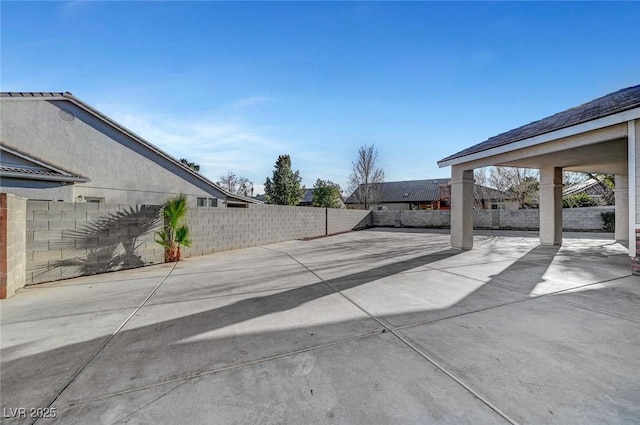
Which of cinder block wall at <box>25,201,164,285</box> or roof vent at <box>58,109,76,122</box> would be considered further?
roof vent at <box>58,109,76,122</box>

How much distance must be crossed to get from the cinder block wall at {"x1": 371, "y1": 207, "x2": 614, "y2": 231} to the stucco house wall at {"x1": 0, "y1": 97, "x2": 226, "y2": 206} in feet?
51.9

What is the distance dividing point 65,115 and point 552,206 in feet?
63.2

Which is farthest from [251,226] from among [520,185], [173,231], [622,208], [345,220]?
[520,185]

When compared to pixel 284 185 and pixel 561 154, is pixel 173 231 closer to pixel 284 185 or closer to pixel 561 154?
pixel 561 154

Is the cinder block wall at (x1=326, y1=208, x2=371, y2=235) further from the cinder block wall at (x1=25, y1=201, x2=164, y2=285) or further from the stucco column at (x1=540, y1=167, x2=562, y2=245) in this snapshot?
the cinder block wall at (x1=25, y1=201, x2=164, y2=285)

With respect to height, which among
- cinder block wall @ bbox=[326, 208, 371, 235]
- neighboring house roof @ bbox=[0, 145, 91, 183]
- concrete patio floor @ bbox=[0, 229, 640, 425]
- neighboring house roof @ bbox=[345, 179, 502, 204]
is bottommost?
concrete patio floor @ bbox=[0, 229, 640, 425]

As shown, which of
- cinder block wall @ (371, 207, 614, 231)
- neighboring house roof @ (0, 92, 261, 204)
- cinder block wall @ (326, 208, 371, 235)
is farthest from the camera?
cinder block wall @ (326, 208, 371, 235)

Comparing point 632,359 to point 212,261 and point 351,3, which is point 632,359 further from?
point 351,3

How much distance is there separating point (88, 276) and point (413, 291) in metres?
6.41

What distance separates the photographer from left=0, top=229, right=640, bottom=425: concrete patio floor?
5.59ft

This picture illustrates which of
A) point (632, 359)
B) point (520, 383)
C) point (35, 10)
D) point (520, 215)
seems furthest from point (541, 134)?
point (520, 215)

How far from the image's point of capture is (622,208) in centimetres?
1043

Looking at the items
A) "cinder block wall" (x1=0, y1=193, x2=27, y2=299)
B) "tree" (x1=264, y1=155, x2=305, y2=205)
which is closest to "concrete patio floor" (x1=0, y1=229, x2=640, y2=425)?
"cinder block wall" (x1=0, y1=193, x2=27, y2=299)

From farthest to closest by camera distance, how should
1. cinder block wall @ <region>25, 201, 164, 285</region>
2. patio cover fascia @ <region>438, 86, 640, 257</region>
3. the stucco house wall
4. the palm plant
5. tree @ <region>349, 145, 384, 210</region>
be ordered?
tree @ <region>349, 145, 384, 210</region>, the stucco house wall, the palm plant, patio cover fascia @ <region>438, 86, 640, 257</region>, cinder block wall @ <region>25, 201, 164, 285</region>
